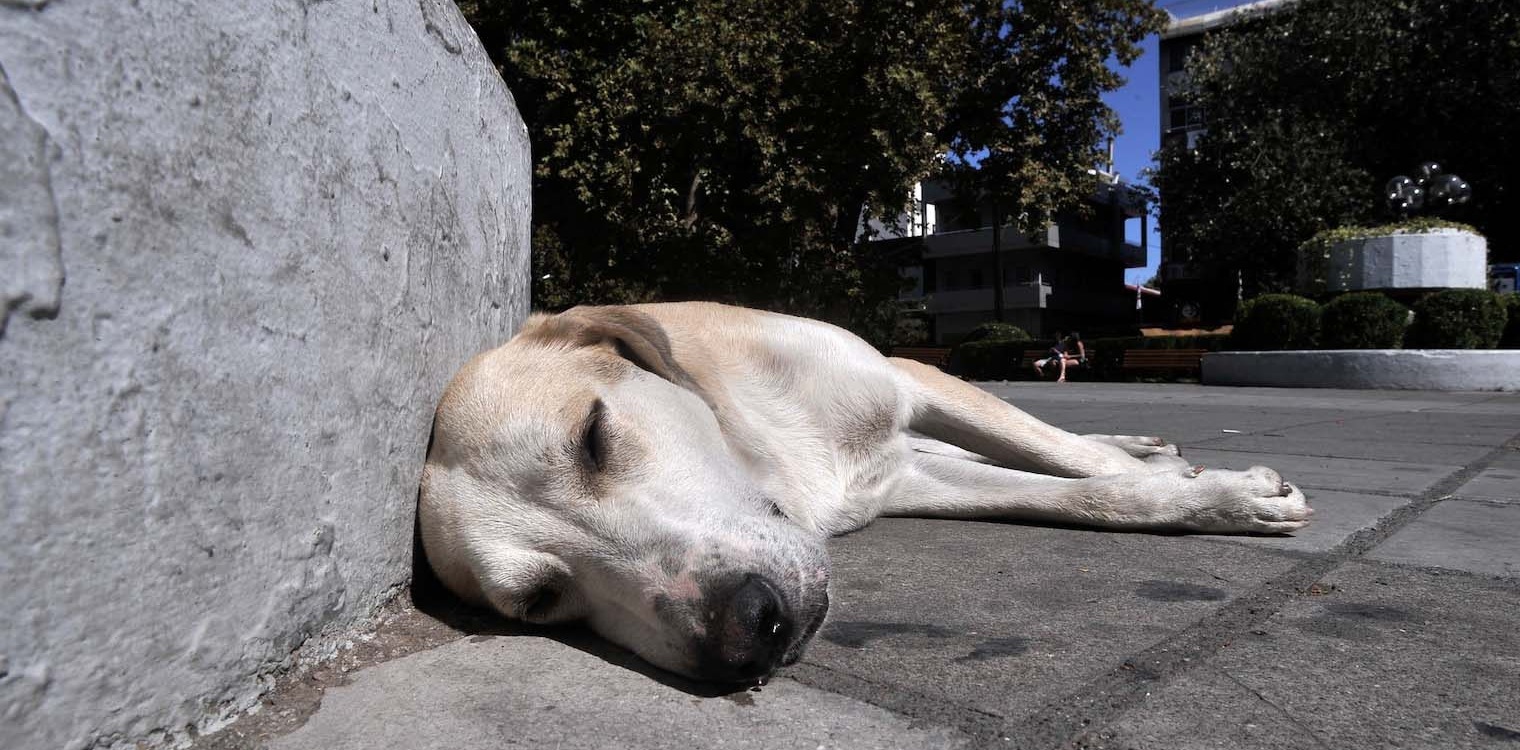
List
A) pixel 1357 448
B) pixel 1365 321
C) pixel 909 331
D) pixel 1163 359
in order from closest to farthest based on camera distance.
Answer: pixel 1357 448 < pixel 1365 321 < pixel 1163 359 < pixel 909 331

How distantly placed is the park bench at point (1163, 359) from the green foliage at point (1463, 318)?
205 inches

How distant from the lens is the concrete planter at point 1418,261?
14.3 meters

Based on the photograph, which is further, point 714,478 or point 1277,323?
point 1277,323

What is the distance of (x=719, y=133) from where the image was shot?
13.9 metres

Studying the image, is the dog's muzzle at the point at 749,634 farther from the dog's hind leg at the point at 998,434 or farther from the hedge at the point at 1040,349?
the hedge at the point at 1040,349

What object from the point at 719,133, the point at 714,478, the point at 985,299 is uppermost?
the point at 719,133

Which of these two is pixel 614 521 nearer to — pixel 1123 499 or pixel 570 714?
pixel 570 714

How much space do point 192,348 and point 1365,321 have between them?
1567 centimetres

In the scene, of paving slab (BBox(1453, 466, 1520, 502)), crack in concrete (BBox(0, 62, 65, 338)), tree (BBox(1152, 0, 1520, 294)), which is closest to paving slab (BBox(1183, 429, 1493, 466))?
paving slab (BBox(1453, 466, 1520, 502))

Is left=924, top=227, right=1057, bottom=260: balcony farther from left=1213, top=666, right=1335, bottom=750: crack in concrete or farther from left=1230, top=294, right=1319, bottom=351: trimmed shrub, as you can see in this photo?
left=1213, top=666, right=1335, bottom=750: crack in concrete

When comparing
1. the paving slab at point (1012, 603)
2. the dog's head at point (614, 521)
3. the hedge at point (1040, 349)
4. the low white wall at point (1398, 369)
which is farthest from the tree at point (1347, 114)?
the dog's head at point (614, 521)

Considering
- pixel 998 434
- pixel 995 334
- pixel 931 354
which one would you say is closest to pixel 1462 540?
pixel 998 434

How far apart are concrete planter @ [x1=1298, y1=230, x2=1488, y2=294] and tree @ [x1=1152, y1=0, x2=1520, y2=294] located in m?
11.2

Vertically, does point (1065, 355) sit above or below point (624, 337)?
below
